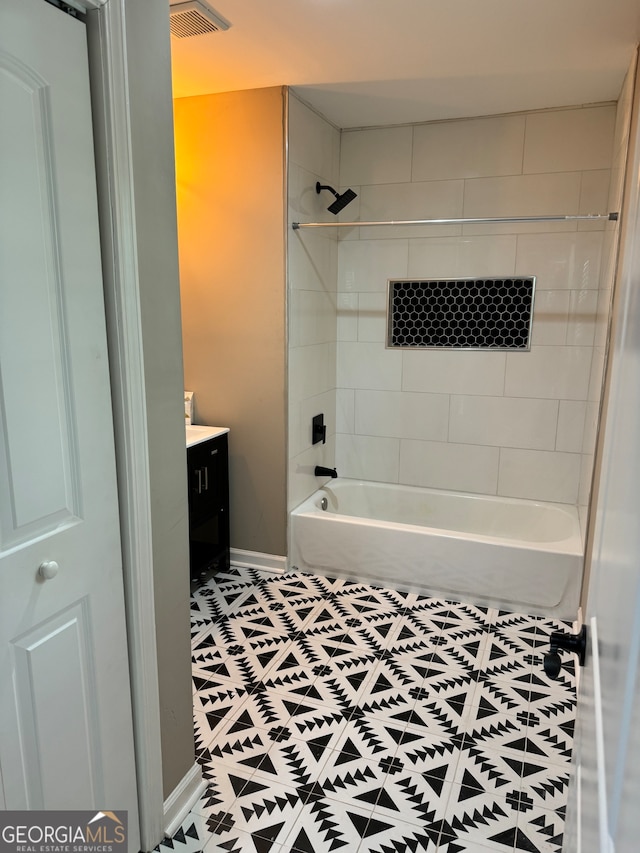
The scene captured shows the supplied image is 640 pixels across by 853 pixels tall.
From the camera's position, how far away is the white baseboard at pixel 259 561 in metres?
3.34

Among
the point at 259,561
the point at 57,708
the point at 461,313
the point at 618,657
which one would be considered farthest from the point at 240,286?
the point at 618,657

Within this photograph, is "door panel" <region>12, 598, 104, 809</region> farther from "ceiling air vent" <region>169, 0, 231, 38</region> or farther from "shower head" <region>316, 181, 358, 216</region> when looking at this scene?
"shower head" <region>316, 181, 358, 216</region>

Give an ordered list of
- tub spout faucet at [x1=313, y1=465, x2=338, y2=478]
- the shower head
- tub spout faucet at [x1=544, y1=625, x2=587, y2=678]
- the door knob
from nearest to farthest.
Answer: tub spout faucet at [x1=544, y1=625, x2=587, y2=678]
the door knob
the shower head
tub spout faucet at [x1=313, y1=465, x2=338, y2=478]

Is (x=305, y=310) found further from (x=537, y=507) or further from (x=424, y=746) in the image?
(x=424, y=746)

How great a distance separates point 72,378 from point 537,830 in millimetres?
1790

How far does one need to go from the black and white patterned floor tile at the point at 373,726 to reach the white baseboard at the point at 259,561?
0.24 meters

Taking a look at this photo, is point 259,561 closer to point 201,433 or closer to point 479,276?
point 201,433

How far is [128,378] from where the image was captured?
1.39m

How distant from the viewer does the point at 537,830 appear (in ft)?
5.66

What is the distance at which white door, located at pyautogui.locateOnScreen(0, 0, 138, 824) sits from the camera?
3.70ft

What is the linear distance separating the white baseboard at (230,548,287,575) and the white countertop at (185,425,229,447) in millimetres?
722

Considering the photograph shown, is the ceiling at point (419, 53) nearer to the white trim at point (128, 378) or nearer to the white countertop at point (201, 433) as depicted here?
the white trim at point (128, 378)

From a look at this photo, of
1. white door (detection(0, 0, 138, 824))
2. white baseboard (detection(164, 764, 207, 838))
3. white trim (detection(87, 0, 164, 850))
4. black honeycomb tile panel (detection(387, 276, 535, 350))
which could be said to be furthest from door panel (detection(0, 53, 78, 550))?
black honeycomb tile panel (detection(387, 276, 535, 350))

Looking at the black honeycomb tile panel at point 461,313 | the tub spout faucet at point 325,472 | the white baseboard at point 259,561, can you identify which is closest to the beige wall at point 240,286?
the white baseboard at point 259,561
